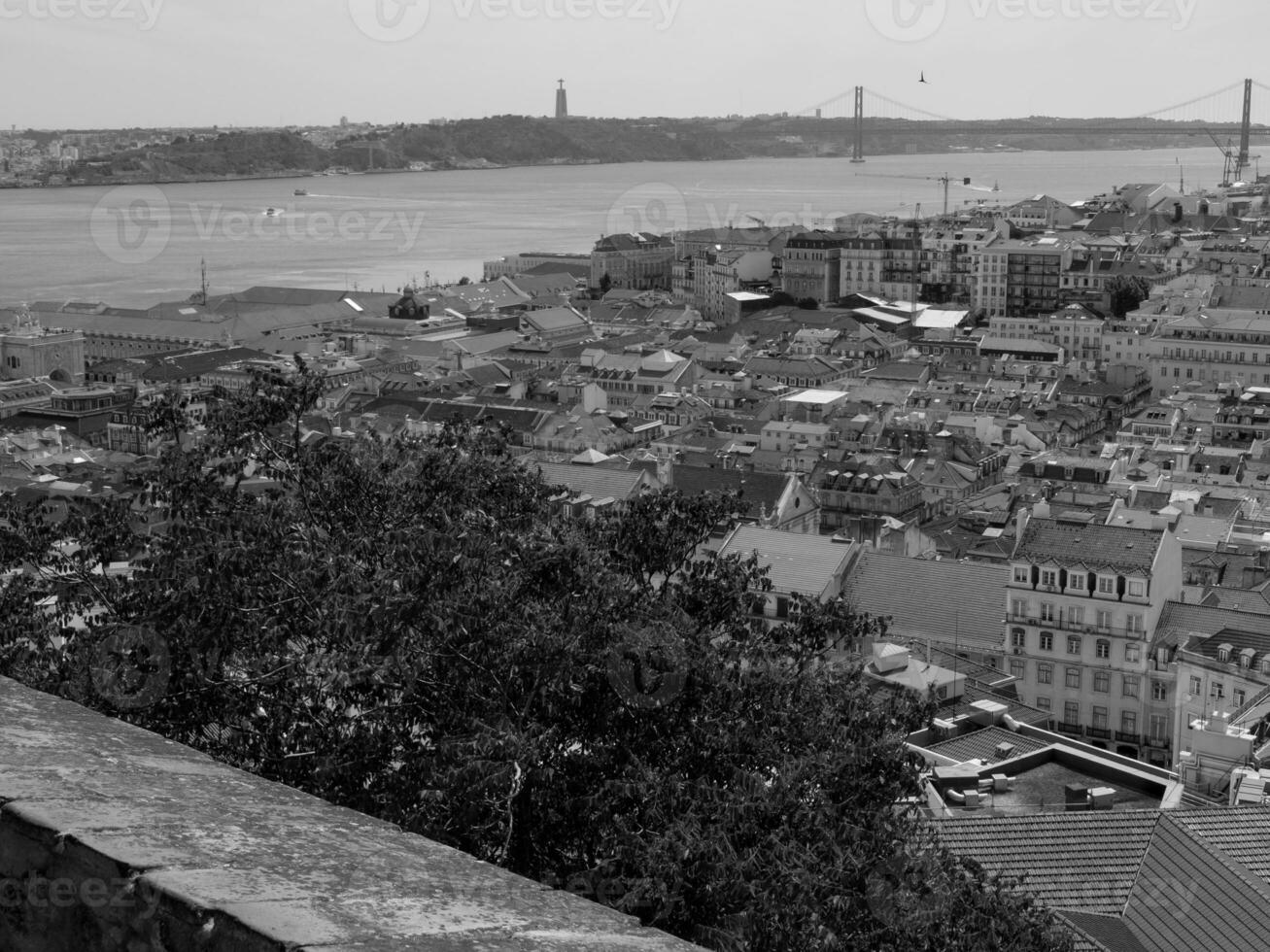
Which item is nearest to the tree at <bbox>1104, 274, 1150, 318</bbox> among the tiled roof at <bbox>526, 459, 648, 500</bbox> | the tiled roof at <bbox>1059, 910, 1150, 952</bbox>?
the tiled roof at <bbox>526, 459, 648, 500</bbox>

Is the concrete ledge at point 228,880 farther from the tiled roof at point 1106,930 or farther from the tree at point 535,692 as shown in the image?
the tiled roof at point 1106,930

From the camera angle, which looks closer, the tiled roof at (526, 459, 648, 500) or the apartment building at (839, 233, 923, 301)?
the tiled roof at (526, 459, 648, 500)

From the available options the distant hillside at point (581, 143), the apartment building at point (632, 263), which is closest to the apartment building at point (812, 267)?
the apartment building at point (632, 263)

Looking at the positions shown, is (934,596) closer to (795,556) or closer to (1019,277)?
(795,556)

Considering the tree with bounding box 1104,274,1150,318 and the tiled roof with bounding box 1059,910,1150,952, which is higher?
the tiled roof with bounding box 1059,910,1150,952

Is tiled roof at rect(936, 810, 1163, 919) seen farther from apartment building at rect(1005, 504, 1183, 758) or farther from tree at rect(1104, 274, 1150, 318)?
tree at rect(1104, 274, 1150, 318)
